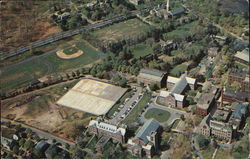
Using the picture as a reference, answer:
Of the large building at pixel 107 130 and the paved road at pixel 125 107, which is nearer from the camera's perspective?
the large building at pixel 107 130

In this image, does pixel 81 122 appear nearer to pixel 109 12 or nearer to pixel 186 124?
pixel 186 124

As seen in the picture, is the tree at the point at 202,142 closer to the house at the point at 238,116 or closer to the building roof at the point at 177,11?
the house at the point at 238,116

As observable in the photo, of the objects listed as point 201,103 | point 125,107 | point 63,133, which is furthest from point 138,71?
point 63,133

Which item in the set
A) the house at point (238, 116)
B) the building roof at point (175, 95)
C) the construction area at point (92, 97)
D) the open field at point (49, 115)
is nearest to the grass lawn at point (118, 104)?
the construction area at point (92, 97)

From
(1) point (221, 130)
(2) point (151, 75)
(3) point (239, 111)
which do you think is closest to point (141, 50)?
(2) point (151, 75)

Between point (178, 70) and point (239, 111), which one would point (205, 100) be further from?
point (178, 70)

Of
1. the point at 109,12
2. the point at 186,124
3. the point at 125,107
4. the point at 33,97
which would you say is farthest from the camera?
the point at 109,12
